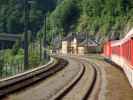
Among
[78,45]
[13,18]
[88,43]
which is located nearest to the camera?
[88,43]

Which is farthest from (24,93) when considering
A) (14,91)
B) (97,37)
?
(97,37)

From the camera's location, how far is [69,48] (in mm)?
180500

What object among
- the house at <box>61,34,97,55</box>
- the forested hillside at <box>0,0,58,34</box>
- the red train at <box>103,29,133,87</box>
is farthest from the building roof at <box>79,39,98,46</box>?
the red train at <box>103,29,133,87</box>

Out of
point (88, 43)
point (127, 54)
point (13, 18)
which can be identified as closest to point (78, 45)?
point (88, 43)

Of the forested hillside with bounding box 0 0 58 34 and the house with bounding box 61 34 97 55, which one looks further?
the forested hillside with bounding box 0 0 58 34

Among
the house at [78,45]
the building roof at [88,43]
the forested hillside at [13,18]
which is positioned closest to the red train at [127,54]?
the house at [78,45]

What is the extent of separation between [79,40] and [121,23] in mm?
19080

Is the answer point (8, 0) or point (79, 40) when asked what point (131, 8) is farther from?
point (8, 0)

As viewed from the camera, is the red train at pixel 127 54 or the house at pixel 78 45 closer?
the red train at pixel 127 54

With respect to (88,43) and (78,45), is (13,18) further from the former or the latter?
(88,43)

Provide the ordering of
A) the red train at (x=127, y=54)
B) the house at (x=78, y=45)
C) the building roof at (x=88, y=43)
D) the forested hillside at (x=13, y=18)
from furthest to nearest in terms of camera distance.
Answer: the forested hillside at (x=13, y=18) < the building roof at (x=88, y=43) < the house at (x=78, y=45) < the red train at (x=127, y=54)

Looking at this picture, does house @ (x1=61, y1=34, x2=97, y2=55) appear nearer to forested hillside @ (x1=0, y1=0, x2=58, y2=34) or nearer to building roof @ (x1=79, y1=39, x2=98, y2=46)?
building roof @ (x1=79, y1=39, x2=98, y2=46)

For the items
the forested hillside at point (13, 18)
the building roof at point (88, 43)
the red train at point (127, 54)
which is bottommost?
the red train at point (127, 54)

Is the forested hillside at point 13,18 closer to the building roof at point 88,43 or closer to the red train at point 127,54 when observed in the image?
the building roof at point 88,43
